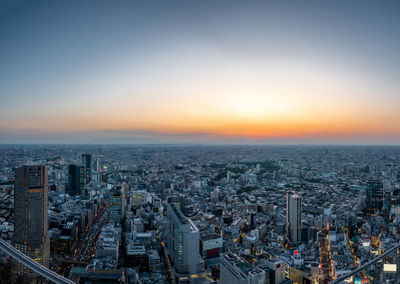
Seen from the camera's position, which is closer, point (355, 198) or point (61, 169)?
point (355, 198)

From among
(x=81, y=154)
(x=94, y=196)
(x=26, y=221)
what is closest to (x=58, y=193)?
(x=94, y=196)

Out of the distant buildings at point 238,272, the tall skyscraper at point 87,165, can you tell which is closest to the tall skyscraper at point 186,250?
the distant buildings at point 238,272

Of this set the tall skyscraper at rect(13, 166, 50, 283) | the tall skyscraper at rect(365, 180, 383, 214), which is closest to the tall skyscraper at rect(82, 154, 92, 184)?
the tall skyscraper at rect(13, 166, 50, 283)

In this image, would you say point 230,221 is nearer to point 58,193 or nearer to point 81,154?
point 58,193

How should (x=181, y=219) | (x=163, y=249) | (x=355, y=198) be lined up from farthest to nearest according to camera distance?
(x=355, y=198), (x=163, y=249), (x=181, y=219)

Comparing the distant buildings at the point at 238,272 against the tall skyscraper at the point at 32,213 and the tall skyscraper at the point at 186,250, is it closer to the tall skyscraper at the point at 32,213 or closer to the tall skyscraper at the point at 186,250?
the tall skyscraper at the point at 186,250

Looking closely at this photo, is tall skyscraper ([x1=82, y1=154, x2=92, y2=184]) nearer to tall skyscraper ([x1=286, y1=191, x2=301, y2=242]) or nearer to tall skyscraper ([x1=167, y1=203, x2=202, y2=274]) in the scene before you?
tall skyscraper ([x1=167, y1=203, x2=202, y2=274])

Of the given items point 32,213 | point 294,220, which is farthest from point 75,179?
point 294,220
